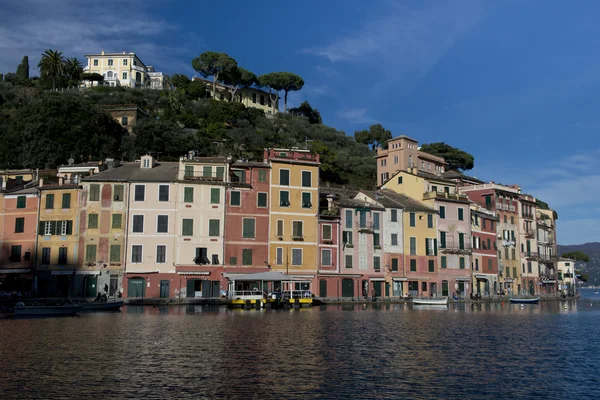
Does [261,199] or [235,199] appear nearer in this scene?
[235,199]

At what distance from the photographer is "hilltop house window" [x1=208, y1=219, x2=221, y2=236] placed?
62938mm

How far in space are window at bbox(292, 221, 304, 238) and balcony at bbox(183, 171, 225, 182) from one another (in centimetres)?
916

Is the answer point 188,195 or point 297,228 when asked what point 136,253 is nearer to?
point 188,195

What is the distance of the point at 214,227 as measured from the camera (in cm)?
6306

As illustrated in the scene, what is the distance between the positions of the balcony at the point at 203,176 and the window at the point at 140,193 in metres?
4.28

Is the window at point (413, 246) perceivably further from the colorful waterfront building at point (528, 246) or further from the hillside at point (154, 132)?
the colorful waterfront building at point (528, 246)

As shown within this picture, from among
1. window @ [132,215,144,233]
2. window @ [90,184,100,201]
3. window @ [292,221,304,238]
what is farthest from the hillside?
window @ [292,221,304,238]

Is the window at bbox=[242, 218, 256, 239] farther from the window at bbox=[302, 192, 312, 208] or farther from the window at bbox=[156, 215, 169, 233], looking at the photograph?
the window at bbox=[156, 215, 169, 233]

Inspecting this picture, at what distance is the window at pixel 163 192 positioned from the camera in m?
62.0

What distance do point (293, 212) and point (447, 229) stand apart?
2282 centimetres

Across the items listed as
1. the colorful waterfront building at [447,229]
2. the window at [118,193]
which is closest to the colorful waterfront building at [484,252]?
the colorful waterfront building at [447,229]

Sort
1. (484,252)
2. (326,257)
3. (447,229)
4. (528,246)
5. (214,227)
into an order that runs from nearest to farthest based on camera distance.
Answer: (214,227) < (326,257) < (447,229) < (484,252) < (528,246)

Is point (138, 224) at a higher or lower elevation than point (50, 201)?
lower

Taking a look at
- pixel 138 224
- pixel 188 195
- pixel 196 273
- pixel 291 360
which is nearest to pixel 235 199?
pixel 188 195
